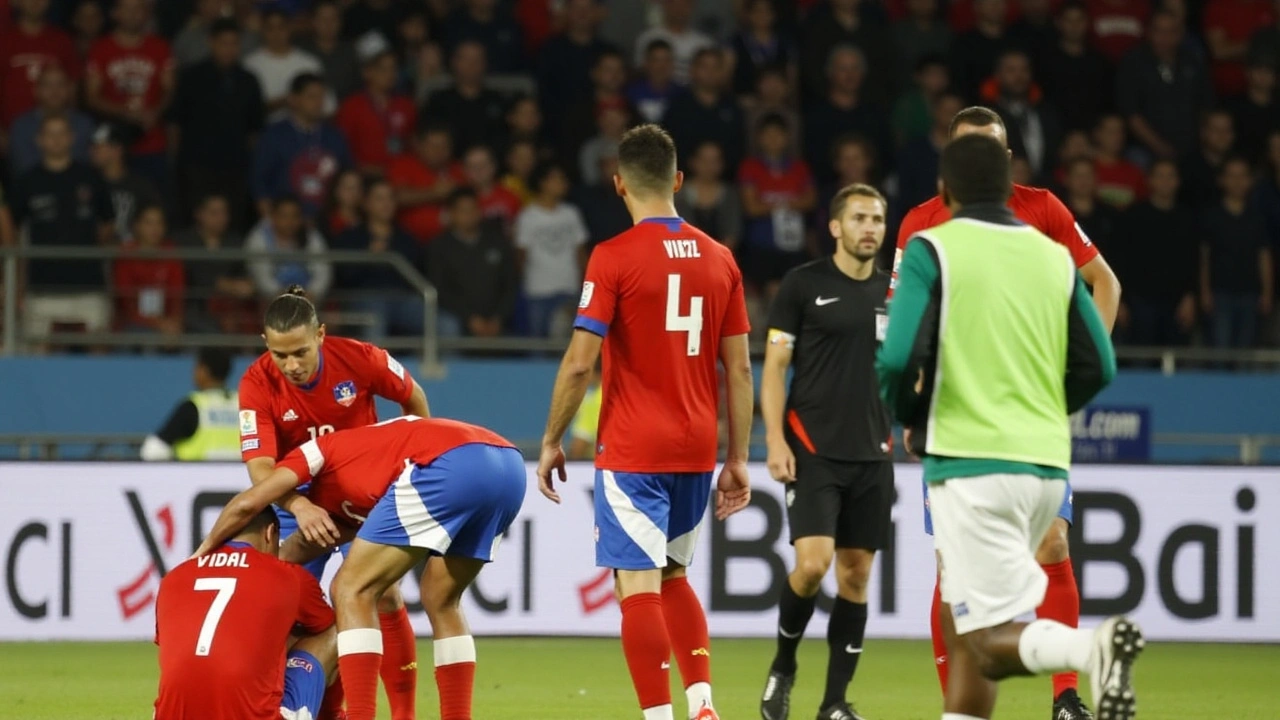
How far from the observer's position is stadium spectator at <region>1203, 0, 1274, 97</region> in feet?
58.5

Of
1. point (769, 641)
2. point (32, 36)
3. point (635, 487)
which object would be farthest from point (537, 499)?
point (32, 36)

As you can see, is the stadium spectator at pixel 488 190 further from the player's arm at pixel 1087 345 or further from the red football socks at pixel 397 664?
the player's arm at pixel 1087 345

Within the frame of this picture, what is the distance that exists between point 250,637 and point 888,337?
2501 mm

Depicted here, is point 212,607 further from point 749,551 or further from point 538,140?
point 538,140

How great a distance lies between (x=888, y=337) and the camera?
5512mm

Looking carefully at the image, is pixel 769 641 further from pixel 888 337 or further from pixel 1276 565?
pixel 888 337

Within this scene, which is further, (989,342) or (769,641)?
(769,641)

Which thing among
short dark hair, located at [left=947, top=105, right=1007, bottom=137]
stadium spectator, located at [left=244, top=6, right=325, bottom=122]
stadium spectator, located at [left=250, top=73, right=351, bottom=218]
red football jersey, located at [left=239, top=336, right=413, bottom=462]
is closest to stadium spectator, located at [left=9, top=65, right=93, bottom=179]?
stadium spectator, located at [left=250, top=73, right=351, bottom=218]

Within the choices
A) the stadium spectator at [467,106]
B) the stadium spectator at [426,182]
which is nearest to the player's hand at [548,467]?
the stadium spectator at [426,182]

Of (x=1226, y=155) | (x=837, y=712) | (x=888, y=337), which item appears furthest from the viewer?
A: (x=1226, y=155)

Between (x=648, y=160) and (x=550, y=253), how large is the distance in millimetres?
7800

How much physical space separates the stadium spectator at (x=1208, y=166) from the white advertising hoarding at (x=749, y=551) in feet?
16.3

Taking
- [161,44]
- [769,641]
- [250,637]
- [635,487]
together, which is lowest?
[769,641]

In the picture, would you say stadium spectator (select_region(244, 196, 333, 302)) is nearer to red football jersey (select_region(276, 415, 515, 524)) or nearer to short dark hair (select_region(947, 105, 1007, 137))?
red football jersey (select_region(276, 415, 515, 524))
